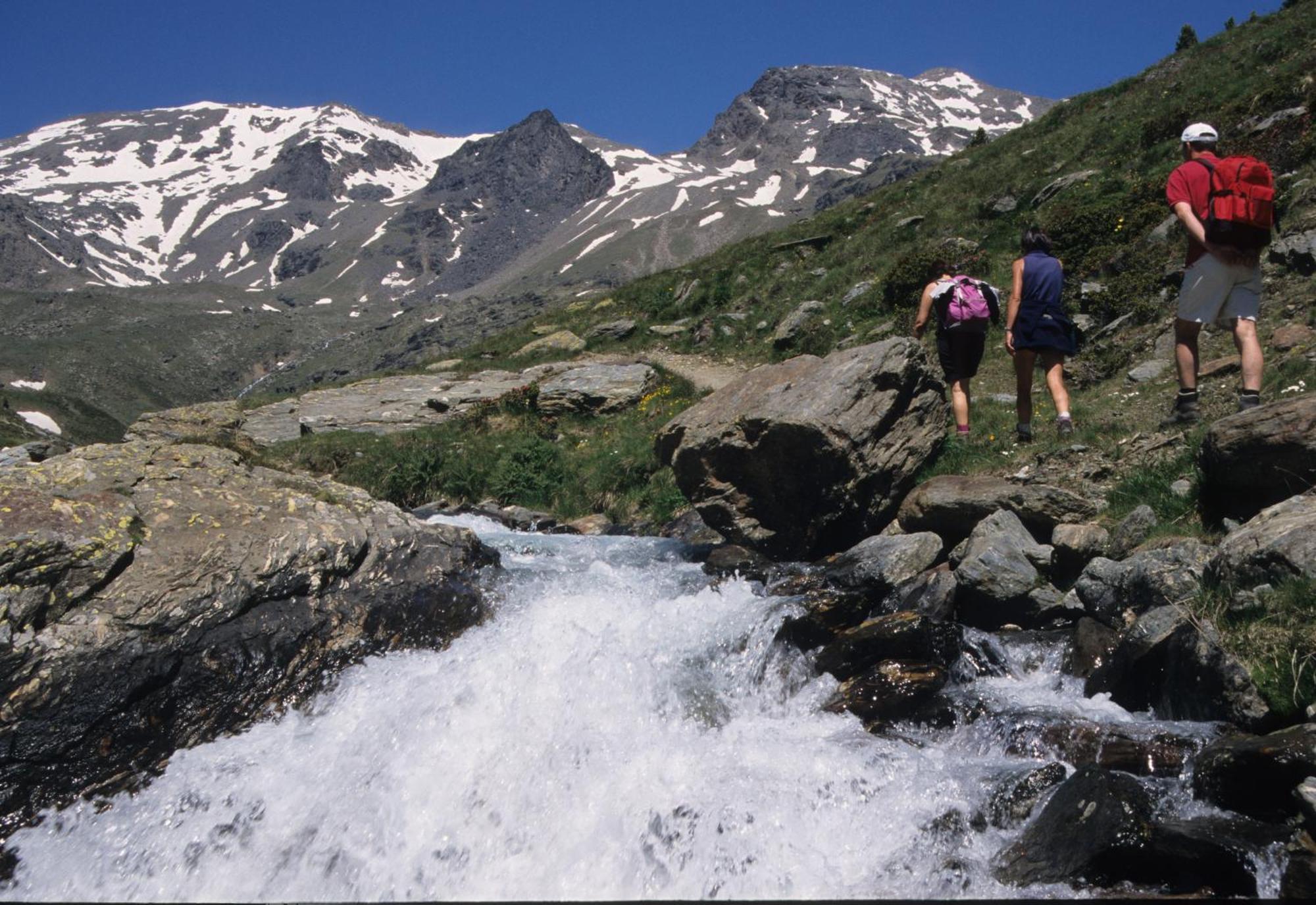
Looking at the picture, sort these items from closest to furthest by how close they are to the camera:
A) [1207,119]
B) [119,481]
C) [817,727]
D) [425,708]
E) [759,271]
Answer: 1. [817,727]
2. [425,708]
3. [119,481]
4. [1207,119]
5. [759,271]

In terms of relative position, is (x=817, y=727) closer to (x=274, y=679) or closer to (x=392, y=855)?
(x=392, y=855)

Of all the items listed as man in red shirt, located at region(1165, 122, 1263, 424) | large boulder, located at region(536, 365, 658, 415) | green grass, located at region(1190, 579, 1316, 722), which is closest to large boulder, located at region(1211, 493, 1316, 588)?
green grass, located at region(1190, 579, 1316, 722)

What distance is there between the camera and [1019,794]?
5.26 metres

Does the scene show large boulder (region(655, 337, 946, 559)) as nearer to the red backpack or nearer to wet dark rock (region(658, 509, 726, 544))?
wet dark rock (region(658, 509, 726, 544))

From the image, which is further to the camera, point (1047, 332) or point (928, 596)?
point (1047, 332)

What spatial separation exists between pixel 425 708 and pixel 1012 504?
21.7 ft

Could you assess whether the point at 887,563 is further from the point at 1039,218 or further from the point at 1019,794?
the point at 1039,218

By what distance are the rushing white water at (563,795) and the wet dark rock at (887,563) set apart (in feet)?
5.63

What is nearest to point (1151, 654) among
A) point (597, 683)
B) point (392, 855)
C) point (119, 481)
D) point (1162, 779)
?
point (1162, 779)

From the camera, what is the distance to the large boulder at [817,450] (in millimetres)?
10297

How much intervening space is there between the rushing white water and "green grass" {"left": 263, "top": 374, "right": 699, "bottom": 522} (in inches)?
274

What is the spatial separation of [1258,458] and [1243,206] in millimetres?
2785

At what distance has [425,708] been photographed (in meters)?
7.13

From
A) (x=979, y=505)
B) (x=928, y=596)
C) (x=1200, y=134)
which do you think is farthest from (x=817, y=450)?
(x=1200, y=134)
